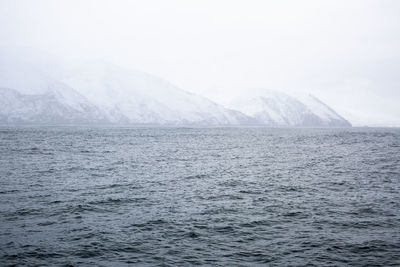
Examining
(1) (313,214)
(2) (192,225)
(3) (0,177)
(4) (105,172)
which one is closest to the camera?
(2) (192,225)

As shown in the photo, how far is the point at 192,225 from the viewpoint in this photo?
78.0 ft

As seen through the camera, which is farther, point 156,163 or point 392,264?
point 156,163

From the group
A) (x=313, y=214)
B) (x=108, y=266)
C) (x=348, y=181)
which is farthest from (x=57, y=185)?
(x=348, y=181)

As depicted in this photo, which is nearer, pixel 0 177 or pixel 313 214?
pixel 313 214

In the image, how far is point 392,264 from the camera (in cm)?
1761

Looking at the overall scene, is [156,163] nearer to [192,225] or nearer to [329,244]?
[192,225]

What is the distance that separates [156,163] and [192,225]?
34691mm

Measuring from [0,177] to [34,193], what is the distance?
11351 millimetres

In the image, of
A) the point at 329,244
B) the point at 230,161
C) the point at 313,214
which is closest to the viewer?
the point at 329,244

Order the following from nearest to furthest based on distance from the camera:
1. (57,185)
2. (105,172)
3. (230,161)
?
(57,185)
(105,172)
(230,161)

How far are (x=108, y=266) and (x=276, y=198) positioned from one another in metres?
19.7

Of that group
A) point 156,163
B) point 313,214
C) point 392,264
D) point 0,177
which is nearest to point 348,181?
point 313,214

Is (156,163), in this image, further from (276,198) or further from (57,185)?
(276,198)

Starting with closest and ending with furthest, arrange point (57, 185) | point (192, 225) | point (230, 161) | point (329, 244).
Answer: point (329, 244)
point (192, 225)
point (57, 185)
point (230, 161)
